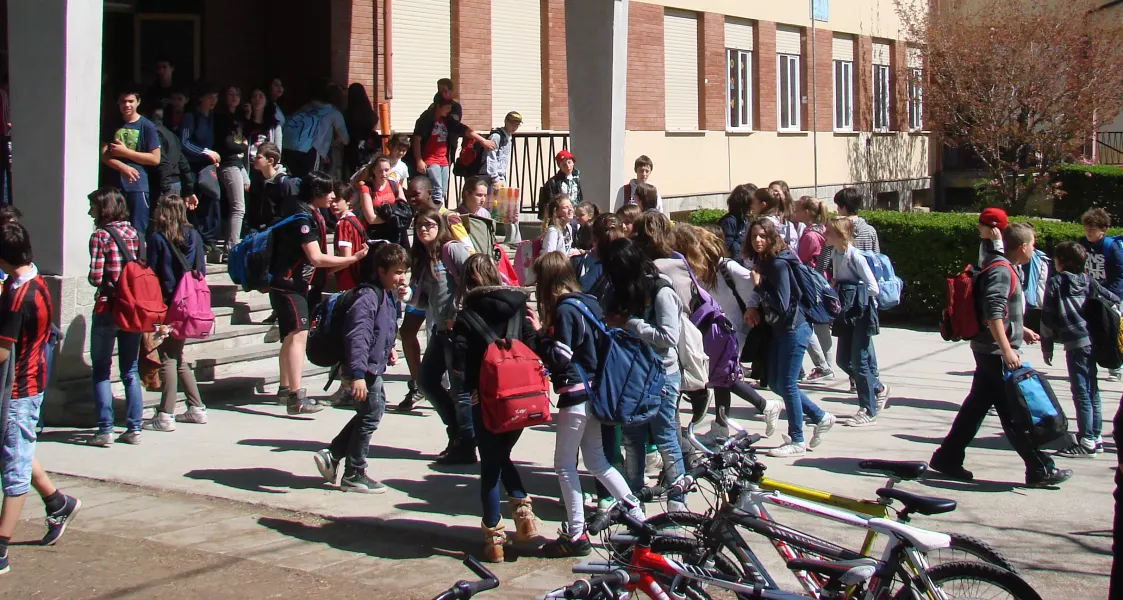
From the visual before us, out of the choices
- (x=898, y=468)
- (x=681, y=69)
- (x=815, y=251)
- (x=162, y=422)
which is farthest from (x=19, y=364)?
(x=681, y=69)

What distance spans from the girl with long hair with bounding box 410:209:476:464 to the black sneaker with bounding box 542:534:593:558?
137 centimetres

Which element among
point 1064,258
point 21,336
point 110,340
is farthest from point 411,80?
point 21,336

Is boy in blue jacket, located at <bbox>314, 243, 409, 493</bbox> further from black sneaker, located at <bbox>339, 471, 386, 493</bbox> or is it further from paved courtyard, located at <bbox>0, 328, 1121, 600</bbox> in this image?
paved courtyard, located at <bbox>0, 328, 1121, 600</bbox>

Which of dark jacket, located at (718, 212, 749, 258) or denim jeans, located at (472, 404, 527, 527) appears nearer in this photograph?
denim jeans, located at (472, 404, 527, 527)

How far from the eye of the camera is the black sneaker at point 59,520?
6.44m

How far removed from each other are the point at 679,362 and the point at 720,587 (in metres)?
3.18

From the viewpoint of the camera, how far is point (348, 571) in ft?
20.2

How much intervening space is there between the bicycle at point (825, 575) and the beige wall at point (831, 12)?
55.4ft

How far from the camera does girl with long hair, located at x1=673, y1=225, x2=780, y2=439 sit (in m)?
8.05

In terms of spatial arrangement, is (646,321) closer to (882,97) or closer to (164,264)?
(164,264)

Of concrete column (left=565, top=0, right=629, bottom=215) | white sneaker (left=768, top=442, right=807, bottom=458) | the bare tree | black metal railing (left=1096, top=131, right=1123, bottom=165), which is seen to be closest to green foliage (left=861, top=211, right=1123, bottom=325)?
concrete column (left=565, top=0, right=629, bottom=215)

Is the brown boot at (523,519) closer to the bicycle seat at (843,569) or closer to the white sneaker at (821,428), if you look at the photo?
the bicycle seat at (843,569)

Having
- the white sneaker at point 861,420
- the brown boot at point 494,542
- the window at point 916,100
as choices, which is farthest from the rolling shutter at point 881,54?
the brown boot at point 494,542

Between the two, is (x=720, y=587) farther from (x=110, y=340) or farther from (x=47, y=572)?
(x=110, y=340)
